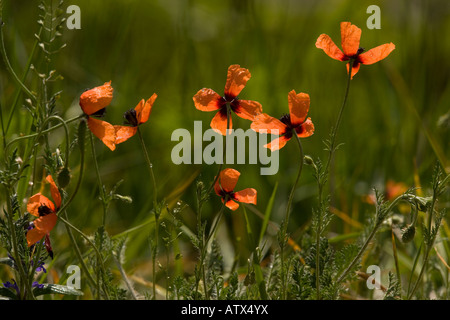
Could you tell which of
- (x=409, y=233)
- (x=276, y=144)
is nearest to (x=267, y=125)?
(x=276, y=144)

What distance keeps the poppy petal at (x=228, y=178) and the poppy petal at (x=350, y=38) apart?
0.23 meters

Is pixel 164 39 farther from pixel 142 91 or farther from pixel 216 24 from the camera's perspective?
pixel 142 91

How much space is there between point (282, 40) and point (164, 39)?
0.65 metres

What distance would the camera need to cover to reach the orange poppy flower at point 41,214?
2.46ft

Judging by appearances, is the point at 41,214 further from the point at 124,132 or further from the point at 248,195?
the point at 248,195

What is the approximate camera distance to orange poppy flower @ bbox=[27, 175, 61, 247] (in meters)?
0.75

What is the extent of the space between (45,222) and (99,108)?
0.17 m

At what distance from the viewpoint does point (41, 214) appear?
77cm

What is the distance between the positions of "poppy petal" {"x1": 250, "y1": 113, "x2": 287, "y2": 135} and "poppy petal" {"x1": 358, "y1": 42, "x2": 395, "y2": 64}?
0.46ft

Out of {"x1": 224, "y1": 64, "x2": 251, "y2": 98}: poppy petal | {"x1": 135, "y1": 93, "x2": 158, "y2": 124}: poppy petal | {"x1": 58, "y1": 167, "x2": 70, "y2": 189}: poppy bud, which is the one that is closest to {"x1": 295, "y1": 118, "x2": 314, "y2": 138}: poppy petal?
{"x1": 224, "y1": 64, "x2": 251, "y2": 98}: poppy petal

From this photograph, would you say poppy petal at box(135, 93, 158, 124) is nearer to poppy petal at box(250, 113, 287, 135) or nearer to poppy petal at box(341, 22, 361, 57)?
poppy petal at box(250, 113, 287, 135)

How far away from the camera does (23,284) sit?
84 cm

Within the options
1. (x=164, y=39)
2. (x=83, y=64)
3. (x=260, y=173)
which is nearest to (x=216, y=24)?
(x=164, y=39)

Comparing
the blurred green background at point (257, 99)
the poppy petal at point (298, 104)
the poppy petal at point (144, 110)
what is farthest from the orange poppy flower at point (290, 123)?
the blurred green background at point (257, 99)
